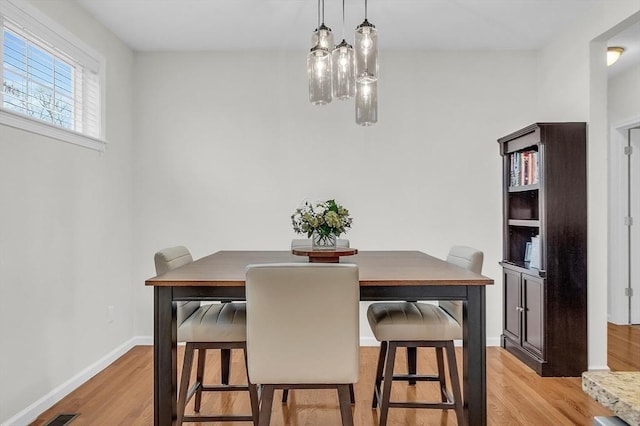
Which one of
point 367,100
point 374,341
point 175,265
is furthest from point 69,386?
point 367,100

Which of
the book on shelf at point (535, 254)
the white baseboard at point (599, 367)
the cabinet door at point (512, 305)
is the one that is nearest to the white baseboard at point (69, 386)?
the cabinet door at point (512, 305)

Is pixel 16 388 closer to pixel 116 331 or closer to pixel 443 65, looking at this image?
pixel 116 331

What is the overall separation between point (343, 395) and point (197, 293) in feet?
2.49

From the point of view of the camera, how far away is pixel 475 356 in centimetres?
198

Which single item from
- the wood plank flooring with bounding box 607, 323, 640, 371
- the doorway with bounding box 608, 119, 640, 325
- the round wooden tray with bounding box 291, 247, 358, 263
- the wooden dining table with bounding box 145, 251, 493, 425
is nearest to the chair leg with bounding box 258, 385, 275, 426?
the wooden dining table with bounding box 145, 251, 493, 425

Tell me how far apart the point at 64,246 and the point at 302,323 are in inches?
74.2

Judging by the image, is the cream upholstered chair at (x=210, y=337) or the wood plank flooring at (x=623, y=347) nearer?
the cream upholstered chair at (x=210, y=337)

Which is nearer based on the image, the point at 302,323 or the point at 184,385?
→ the point at 302,323

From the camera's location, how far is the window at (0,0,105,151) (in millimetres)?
2408

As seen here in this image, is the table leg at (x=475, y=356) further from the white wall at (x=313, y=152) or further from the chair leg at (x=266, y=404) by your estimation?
the white wall at (x=313, y=152)

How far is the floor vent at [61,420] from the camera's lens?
2.38m

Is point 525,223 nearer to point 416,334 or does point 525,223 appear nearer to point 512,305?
point 512,305

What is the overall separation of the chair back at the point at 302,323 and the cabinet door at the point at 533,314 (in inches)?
75.0

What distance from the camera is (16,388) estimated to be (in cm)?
235
